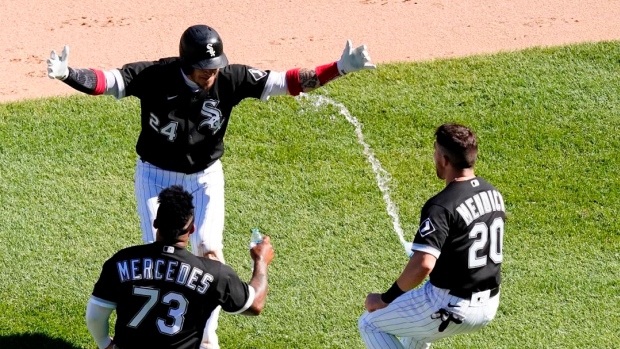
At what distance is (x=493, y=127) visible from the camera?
9516 millimetres

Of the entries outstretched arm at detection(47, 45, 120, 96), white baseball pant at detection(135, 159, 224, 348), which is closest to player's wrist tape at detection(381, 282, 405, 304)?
white baseball pant at detection(135, 159, 224, 348)

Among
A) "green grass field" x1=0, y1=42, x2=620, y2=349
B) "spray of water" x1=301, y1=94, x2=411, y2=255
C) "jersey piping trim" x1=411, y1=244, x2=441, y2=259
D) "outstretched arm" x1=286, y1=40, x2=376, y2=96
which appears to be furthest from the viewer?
"spray of water" x1=301, y1=94, x2=411, y2=255

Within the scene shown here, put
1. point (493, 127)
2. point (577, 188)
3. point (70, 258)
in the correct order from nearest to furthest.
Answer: point (70, 258) → point (577, 188) → point (493, 127)

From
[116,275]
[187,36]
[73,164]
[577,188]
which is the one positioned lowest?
[577,188]

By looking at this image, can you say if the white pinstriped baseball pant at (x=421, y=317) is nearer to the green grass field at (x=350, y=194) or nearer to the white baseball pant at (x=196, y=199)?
the green grass field at (x=350, y=194)

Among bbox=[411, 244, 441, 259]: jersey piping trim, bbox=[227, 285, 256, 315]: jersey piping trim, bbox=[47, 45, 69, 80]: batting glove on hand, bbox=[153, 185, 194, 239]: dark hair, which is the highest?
bbox=[47, 45, 69, 80]: batting glove on hand

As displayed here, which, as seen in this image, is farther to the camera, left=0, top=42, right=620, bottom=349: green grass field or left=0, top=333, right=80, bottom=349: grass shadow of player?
left=0, top=42, right=620, bottom=349: green grass field

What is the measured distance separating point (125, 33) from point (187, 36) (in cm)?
489

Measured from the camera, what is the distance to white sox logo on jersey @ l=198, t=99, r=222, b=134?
6664 millimetres

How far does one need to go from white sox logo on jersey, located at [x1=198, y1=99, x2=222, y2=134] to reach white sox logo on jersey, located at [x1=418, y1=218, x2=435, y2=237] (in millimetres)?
1857

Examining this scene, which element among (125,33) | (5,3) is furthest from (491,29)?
(5,3)

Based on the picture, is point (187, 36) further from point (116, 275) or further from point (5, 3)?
point (5, 3)

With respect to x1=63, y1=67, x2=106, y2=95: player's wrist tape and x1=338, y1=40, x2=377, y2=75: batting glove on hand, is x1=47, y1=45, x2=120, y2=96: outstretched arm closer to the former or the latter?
x1=63, y1=67, x2=106, y2=95: player's wrist tape

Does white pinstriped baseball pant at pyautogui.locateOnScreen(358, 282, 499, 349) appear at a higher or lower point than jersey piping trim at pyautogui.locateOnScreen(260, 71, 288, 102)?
lower
